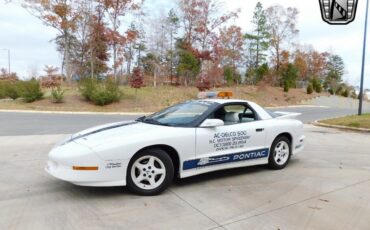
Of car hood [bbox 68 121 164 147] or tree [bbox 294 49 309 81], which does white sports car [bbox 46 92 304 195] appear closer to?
car hood [bbox 68 121 164 147]

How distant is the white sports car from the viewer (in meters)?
3.90

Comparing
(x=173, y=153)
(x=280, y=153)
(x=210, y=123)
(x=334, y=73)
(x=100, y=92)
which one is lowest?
(x=280, y=153)

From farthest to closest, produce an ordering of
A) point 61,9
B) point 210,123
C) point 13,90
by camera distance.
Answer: point 61,9, point 13,90, point 210,123

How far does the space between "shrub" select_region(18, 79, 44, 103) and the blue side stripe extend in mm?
20154

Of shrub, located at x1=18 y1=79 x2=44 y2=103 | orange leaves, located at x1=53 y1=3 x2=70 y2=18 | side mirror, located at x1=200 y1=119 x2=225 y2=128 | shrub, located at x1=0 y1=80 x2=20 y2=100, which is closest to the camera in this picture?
side mirror, located at x1=200 y1=119 x2=225 y2=128

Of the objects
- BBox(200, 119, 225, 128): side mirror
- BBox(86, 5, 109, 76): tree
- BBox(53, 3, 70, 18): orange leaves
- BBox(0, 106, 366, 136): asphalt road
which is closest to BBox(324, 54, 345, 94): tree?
BBox(86, 5, 109, 76): tree

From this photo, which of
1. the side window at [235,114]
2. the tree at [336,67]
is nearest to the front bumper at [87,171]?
the side window at [235,114]

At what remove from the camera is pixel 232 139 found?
4.95 m

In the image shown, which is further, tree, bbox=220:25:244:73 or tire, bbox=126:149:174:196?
tree, bbox=220:25:244:73

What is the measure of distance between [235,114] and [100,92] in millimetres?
17262

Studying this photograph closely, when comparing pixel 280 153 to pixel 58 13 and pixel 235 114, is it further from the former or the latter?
pixel 58 13

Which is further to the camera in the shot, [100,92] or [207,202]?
[100,92]

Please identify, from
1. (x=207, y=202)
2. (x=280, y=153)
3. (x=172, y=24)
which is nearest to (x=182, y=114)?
(x=207, y=202)
